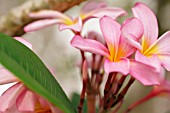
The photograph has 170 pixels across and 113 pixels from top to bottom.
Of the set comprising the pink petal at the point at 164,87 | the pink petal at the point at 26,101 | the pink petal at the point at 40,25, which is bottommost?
the pink petal at the point at 164,87

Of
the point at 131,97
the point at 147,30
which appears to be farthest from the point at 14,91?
the point at 131,97

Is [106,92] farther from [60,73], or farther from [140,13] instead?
[60,73]

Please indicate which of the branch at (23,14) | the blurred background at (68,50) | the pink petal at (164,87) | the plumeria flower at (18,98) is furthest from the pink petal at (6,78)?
the blurred background at (68,50)

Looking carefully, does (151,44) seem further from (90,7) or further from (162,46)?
(90,7)

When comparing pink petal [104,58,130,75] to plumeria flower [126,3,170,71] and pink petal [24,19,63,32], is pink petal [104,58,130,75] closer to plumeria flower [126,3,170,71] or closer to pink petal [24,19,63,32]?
plumeria flower [126,3,170,71]

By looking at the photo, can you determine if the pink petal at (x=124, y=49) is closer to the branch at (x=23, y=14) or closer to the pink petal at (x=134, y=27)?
the pink petal at (x=134, y=27)

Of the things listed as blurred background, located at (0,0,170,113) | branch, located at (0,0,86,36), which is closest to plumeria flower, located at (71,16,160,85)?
branch, located at (0,0,86,36)
